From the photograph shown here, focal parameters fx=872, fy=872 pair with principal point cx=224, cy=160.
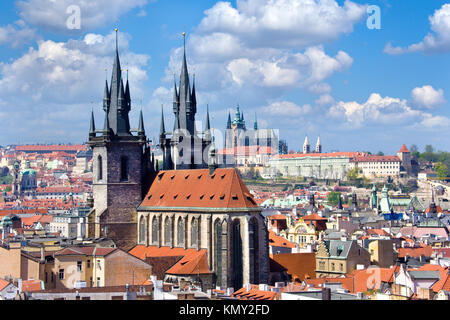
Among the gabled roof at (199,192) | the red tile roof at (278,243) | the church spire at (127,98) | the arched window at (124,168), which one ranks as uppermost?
the church spire at (127,98)

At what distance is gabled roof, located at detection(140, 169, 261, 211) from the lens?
6312 centimetres

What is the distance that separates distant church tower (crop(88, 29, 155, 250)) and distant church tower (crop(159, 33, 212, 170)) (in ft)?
25.2

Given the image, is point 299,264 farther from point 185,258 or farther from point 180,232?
point 185,258

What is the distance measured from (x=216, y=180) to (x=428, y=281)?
63.7 ft

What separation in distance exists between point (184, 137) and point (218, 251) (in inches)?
865

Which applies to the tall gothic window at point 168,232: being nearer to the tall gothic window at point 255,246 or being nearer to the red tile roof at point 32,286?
the tall gothic window at point 255,246

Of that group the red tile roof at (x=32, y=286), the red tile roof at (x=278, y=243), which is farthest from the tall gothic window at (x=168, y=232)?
the red tile roof at (x=32, y=286)

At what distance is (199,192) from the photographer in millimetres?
66625

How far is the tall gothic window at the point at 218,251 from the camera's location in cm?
6188

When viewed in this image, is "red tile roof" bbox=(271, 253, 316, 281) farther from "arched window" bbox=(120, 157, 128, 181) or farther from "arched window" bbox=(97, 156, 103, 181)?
"arched window" bbox=(97, 156, 103, 181)

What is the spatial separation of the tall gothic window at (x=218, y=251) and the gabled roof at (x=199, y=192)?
141 centimetres

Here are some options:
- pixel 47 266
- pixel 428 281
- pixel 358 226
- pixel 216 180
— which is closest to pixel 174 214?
pixel 216 180

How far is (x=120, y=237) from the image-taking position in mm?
73250

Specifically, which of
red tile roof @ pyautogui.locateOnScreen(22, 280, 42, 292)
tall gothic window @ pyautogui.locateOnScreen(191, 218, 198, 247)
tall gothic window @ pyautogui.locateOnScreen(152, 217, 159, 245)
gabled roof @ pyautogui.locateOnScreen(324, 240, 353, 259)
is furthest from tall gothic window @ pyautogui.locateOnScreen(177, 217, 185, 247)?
red tile roof @ pyautogui.locateOnScreen(22, 280, 42, 292)
